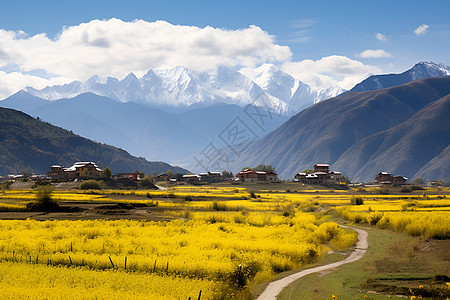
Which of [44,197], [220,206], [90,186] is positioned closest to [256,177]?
[90,186]

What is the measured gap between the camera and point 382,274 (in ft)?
88.0

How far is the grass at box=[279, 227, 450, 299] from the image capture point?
23750mm

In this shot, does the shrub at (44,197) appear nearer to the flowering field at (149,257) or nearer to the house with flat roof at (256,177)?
the flowering field at (149,257)

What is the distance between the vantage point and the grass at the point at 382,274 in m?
23.8

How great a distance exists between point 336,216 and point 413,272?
42575 millimetres

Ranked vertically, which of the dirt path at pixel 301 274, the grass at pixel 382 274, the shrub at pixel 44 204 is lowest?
the dirt path at pixel 301 274

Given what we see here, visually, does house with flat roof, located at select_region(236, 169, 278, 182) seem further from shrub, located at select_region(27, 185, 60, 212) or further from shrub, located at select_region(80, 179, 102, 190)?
shrub, located at select_region(27, 185, 60, 212)

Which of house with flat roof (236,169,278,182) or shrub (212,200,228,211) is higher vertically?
house with flat roof (236,169,278,182)

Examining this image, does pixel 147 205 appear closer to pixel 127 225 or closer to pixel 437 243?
pixel 127 225

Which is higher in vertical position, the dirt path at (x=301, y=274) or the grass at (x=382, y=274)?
the grass at (x=382, y=274)

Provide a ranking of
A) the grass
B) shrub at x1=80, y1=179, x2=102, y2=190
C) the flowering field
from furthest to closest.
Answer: shrub at x1=80, y1=179, x2=102, y2=190 → the grass → the flowering field

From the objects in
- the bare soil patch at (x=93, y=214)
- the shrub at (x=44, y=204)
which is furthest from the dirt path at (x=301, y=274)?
the shrub at (x=44, y=204)

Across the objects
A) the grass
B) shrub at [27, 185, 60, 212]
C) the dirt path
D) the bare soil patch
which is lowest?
the dirt path

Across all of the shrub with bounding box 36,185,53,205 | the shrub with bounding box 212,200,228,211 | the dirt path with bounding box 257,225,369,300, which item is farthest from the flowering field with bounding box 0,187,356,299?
the shrub with bounding box 212,200,228,211
